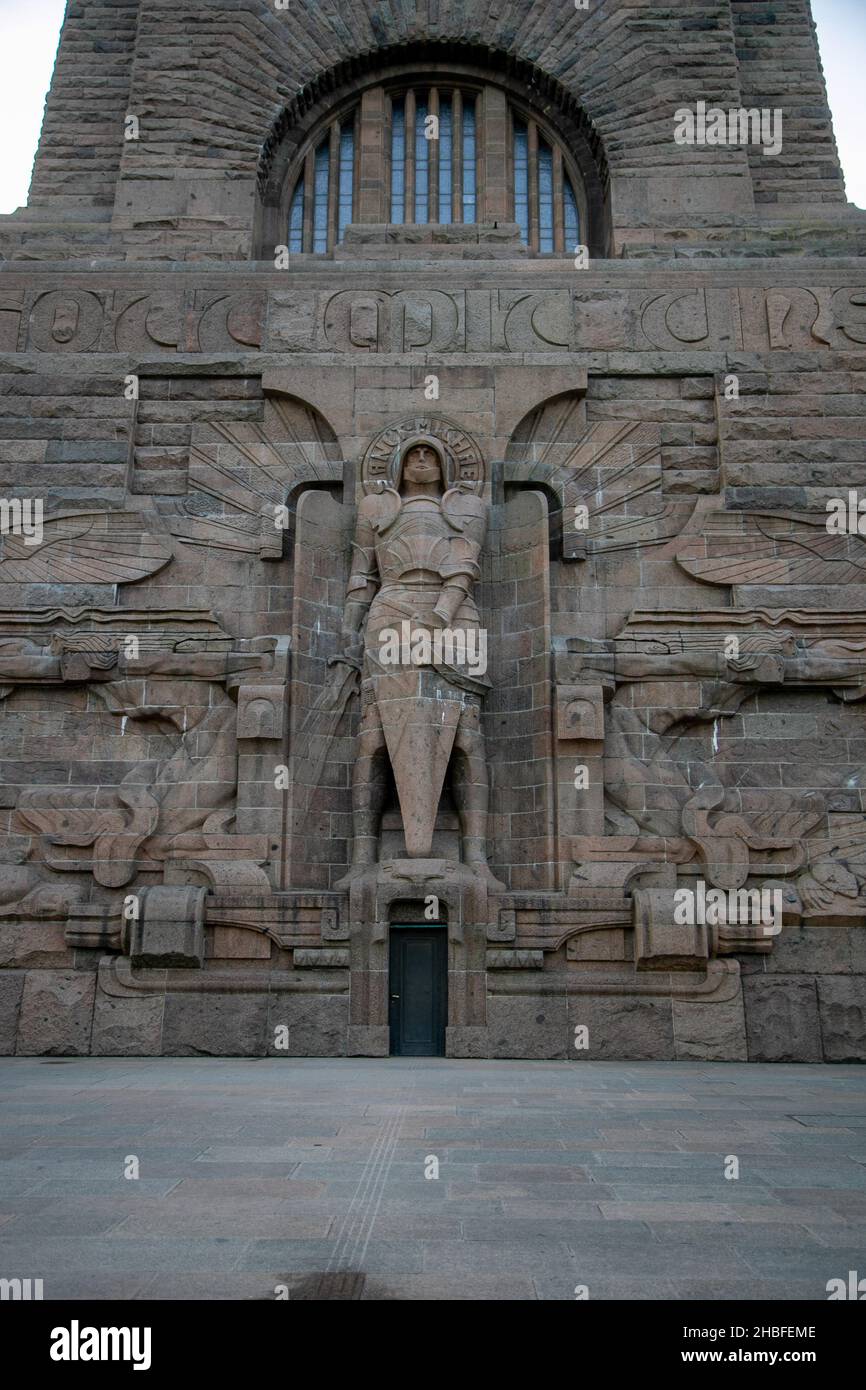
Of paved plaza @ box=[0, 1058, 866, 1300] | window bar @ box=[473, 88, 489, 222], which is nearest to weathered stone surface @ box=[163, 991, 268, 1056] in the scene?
paved plaza @ box=[0, 1058, 866, 1300]

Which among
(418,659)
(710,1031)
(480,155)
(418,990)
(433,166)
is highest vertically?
(480,155)

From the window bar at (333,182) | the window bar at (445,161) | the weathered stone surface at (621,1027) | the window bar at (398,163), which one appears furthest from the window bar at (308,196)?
the weathered stone surface at (621,1027)

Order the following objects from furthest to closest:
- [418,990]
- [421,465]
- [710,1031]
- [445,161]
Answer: [445,161]
[421,465]
[418,990]
[710,1031]

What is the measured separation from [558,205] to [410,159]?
271cm

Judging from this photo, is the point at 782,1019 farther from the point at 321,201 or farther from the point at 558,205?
the point at 321,201

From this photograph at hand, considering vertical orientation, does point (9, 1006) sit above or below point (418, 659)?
below

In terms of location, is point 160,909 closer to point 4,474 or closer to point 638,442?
point 4,474

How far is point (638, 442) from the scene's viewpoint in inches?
608

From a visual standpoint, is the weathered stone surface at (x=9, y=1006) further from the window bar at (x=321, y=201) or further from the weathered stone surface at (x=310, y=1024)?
the window bar at (x=321, y=201)

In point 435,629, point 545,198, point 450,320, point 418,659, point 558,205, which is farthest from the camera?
point 545,198

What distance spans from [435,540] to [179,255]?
6.64m

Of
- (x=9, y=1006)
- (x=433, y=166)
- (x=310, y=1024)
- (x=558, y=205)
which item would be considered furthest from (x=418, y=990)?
(x=433, y=166)

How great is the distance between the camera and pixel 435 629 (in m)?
13.7

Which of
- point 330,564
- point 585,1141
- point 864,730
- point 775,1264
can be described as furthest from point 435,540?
point 775,1264
